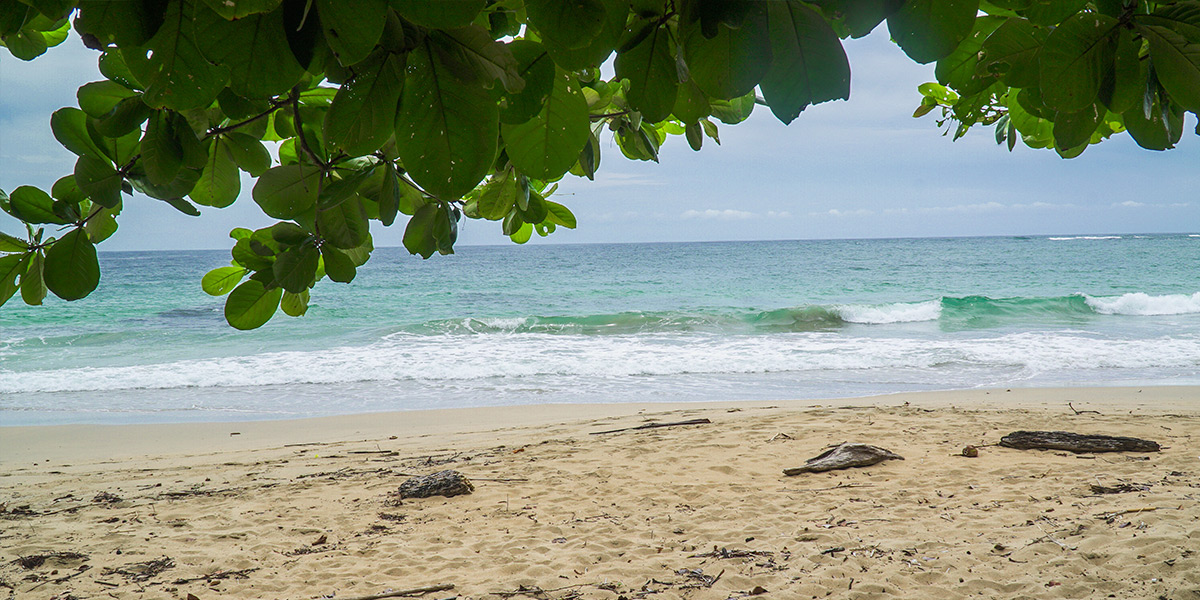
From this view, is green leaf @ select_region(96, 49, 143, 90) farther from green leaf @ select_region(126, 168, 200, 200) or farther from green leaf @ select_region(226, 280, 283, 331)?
green leaf @ select_region(226, 280, 283, 331)

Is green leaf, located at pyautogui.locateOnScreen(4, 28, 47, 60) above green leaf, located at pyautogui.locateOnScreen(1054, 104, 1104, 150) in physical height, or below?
above

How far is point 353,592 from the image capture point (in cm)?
260

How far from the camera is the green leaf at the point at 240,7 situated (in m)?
0.45

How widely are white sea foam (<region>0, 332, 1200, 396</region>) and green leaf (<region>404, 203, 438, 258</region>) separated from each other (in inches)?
283

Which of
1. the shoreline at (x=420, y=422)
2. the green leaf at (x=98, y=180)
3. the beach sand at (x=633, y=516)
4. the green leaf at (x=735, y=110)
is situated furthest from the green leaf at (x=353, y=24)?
the shoreline at (x=420, y=422)

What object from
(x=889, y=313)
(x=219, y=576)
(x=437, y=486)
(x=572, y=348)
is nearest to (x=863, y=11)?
(x=219, y=576)

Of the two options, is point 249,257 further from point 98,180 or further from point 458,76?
point 458,76

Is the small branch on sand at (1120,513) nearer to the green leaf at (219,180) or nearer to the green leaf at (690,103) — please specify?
the green leaf at (690,103)

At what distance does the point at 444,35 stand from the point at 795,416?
539 cm

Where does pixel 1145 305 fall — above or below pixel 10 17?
below

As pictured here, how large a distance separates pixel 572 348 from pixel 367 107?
1023 centimetres

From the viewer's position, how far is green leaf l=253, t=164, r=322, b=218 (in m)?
0.84

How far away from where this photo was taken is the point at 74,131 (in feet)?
2.48

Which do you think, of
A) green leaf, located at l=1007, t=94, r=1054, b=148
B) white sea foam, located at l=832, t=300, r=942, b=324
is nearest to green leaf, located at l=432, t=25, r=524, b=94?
green leaf, located at l=1007, t=94, r=1054, b=148
